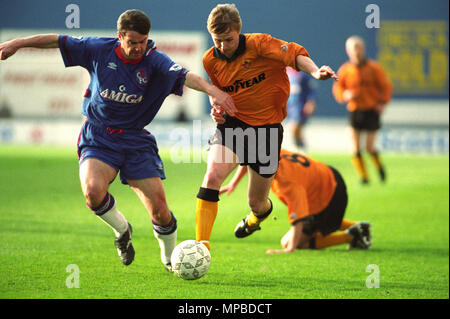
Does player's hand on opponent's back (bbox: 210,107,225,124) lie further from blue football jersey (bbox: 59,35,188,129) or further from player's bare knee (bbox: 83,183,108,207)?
player's bare knee (bbox: 83,183,108,207)

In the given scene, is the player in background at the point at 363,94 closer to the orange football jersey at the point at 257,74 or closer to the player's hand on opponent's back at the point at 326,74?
the orange football jersey at the point at 257,74

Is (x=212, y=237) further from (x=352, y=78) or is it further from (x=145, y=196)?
(x=352, y=78)

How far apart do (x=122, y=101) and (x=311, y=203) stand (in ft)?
9.03

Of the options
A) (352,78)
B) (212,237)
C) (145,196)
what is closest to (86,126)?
(145,196)

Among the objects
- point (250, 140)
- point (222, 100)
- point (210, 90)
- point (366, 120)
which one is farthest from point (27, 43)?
point (366, 120)

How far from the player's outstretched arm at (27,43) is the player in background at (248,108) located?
4.03 feet

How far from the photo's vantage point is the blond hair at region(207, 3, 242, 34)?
16.2 ft

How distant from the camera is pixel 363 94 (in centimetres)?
1361

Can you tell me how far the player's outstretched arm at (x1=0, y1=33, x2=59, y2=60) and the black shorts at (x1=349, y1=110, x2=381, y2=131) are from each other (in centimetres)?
957

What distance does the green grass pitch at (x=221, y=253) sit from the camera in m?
5.29

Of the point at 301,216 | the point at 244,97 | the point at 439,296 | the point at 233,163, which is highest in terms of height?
the point at 244,97

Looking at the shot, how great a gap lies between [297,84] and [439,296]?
11432 millimetres

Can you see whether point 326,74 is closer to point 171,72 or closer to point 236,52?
point 236,52

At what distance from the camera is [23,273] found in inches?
215
